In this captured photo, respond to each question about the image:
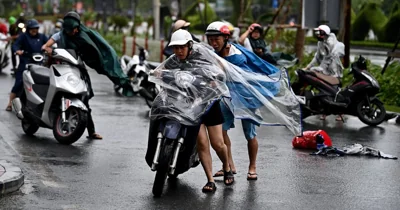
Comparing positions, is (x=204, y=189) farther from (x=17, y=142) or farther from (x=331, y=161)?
(x=17, y=142)

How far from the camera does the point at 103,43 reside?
1313cm

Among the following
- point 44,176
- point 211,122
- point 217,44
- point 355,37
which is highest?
point 217,44

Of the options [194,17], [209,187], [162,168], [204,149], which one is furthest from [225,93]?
[194,17]

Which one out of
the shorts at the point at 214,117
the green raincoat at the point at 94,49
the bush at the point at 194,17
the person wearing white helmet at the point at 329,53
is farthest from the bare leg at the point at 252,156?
the bush at the point at 194,17

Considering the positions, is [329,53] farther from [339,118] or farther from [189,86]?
[189,86]

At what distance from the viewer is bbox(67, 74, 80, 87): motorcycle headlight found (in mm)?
12727

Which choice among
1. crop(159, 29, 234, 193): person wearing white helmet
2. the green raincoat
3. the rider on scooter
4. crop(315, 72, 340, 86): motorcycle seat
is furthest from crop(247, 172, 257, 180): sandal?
the rider on scooter

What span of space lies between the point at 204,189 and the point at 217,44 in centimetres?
153

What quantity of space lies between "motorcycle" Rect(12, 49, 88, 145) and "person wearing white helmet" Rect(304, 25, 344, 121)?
5227mm

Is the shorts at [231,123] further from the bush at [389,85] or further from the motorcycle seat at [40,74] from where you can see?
the bush at [389,85]

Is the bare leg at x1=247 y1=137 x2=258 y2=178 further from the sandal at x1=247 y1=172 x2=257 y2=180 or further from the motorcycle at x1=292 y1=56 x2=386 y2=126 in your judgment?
the motorcycle at x1=292 y1=56 x2=386 y2=126

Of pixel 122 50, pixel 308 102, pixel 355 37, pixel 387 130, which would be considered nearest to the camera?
pixel 387 130

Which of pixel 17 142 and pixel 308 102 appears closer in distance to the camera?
pixel 17 142

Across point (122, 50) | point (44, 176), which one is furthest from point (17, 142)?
point (122, 50)
